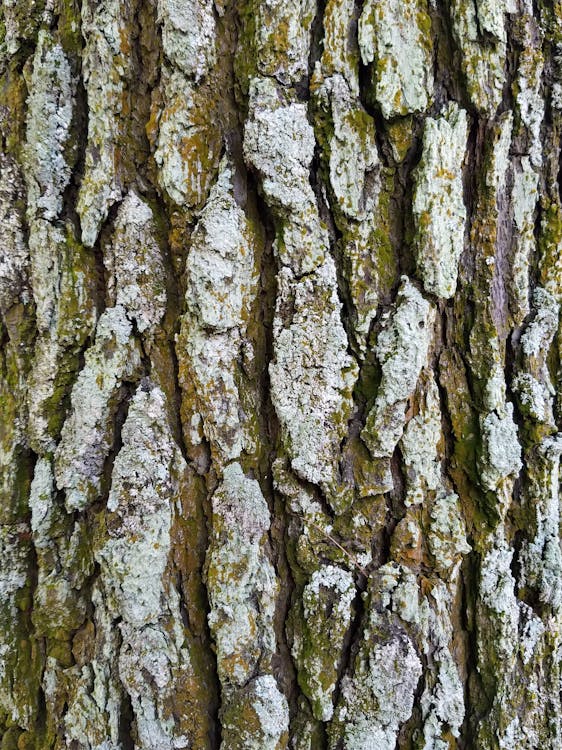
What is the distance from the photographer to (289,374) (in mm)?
932

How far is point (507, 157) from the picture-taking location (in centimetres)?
100

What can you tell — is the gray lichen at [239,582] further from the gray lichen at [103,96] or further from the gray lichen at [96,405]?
the gray lichen at [103,96]

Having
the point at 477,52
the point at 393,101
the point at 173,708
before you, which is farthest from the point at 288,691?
the point at 477,52

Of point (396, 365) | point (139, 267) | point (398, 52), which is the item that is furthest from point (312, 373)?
point (398, 52)

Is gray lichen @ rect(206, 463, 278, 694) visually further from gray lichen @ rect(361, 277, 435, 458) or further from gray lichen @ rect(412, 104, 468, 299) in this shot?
gray lichen @ rect(412, 104, 468, 299)

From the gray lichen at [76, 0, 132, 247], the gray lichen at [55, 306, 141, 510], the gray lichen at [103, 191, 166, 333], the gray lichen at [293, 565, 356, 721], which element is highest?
the gray lichen at [76, 0, 132, 247]

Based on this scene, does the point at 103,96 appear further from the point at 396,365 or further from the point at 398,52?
the point at 396,365

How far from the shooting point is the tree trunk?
92 cm

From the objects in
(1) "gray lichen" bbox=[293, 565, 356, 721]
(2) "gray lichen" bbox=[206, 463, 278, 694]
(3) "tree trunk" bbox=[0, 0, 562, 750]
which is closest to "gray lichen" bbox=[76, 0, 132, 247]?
(3) "tree trunk" bbox=[0, 0, 562, 750]

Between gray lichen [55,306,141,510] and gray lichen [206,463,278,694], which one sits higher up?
gray lichen [55,306,141,510]

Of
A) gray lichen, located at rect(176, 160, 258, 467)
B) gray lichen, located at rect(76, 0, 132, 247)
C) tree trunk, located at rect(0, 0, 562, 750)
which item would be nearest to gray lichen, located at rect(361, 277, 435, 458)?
tree trunk, located at rect(0, 0, 562, 750)

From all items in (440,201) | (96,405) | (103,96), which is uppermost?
(103,96)

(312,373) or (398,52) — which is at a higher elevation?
(398,52)

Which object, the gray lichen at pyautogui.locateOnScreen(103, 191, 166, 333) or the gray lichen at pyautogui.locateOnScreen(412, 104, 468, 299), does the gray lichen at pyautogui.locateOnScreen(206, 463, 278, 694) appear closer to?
the gray lichen at pyautogui.locateOnScreen(103, 191, 166, 333)
